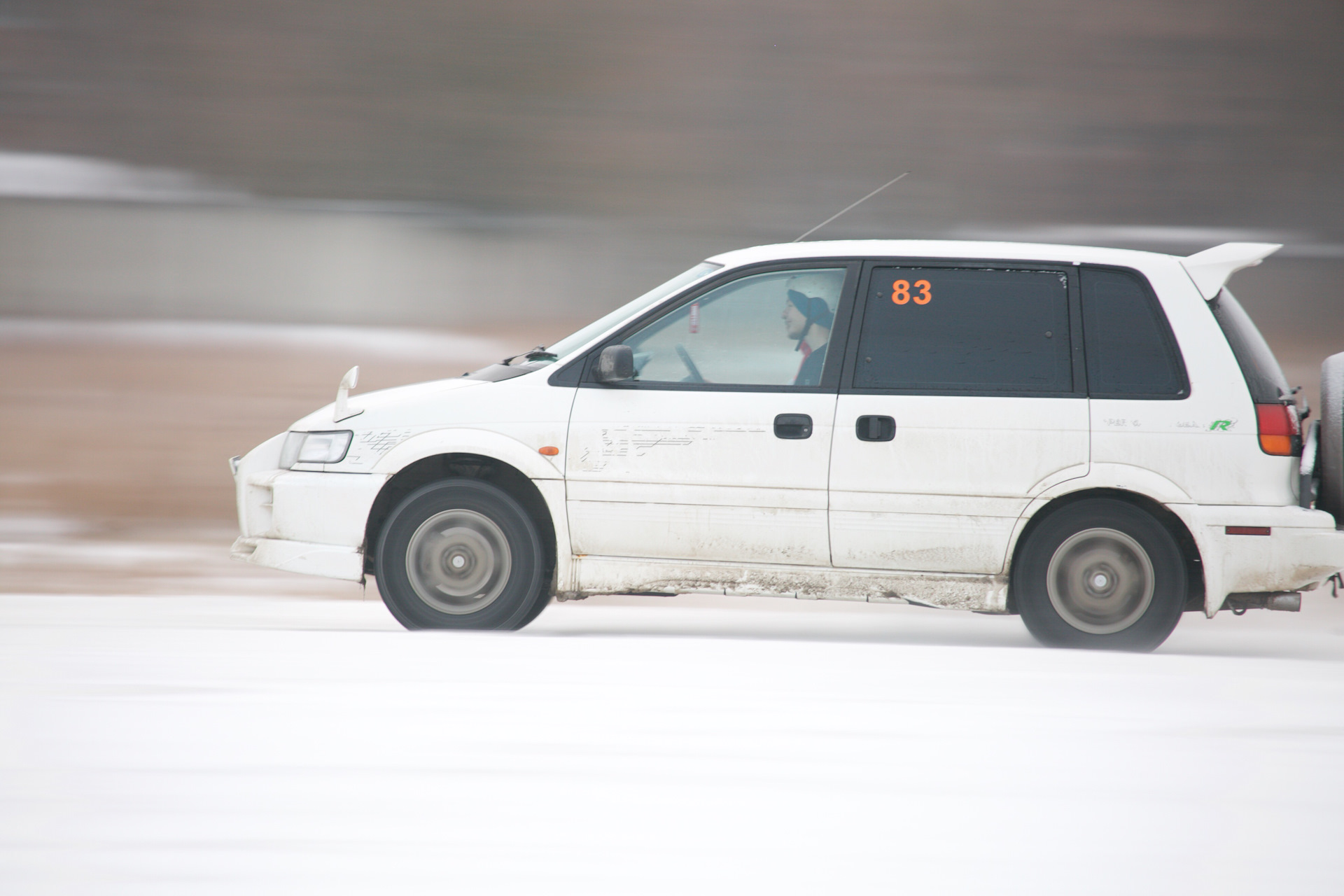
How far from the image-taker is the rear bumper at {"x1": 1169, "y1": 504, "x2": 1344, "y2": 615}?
5.32m

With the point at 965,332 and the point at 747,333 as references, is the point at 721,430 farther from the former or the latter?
the point at 965,332

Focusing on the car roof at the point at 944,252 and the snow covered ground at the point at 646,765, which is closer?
the snow covered ground at the point at 646,765

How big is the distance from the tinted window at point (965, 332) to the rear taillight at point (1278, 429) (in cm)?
75

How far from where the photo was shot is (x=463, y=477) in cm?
568

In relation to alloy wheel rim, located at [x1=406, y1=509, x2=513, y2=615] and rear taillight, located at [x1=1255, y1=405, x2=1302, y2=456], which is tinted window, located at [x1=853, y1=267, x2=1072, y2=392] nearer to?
rear taillight, located at [x1=1255, y1=405, x2=1302, y2=456]

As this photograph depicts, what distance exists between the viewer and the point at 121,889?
2639 mm

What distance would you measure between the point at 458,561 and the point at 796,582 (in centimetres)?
136

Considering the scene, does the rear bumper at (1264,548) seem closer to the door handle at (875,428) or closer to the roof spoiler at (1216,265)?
the roof spoiler at (1216,265)

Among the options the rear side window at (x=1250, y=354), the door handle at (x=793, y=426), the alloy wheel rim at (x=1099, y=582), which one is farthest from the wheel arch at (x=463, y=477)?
the rear side window at (x=1250, y=354)

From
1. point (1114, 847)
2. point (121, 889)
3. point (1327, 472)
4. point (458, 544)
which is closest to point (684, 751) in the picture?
point (1114, 847)

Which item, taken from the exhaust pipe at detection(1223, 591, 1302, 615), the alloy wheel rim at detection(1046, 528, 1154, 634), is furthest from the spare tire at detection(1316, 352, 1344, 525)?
the alloy wheel rim at detection(1046, 528, 1154, 634)

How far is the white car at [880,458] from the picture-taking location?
17.7 feet

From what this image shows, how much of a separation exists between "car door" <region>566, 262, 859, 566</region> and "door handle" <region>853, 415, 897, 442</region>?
0.38 ft

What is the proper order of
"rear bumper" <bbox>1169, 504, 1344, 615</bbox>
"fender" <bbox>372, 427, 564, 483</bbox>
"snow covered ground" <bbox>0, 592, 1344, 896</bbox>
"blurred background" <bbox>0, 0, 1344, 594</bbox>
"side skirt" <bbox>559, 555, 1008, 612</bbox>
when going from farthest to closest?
"blurred background" <bbox>0, 0, 1344, 594</bbox> → "fender" <bbox>372, 427, 564, 483</bbox> → "side skirt" <bbox>559, 555, 1008, 612</bbox> → "rear bumper" <bbox>1169, 504, 1344, 615</bbox> → "snow covered ground" <bbox>0, 592, 1344, 896</bbox>
